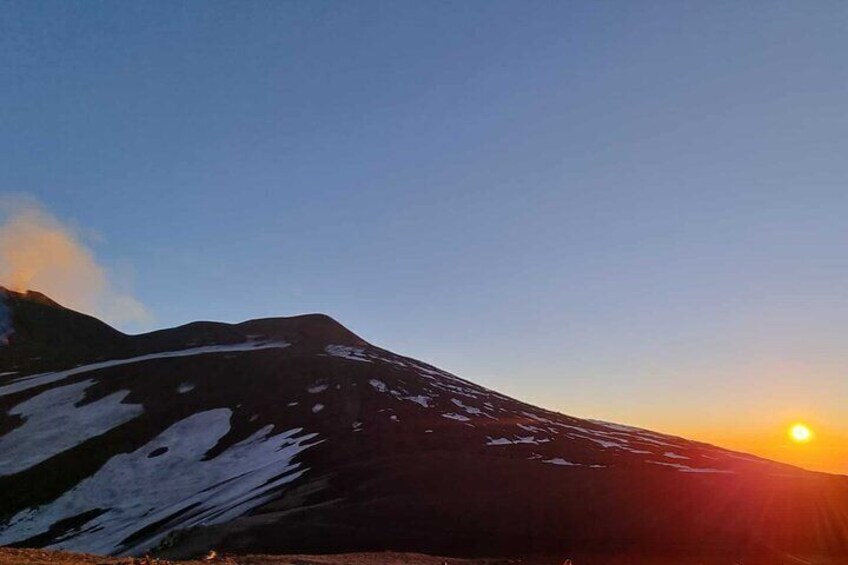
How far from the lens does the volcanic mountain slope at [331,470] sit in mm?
39219

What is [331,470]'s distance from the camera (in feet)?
187

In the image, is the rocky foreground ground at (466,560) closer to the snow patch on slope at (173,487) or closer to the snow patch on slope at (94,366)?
the snow patch on slope at (173,487)

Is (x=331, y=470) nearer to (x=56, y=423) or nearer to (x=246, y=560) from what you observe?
(x=246, y=560)

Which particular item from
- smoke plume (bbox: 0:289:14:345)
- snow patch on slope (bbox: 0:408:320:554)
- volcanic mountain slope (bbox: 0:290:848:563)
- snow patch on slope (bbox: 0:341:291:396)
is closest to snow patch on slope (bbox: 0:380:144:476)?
volcanic mountain slope (bbox: 0:290:848:563)

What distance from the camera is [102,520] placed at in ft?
211

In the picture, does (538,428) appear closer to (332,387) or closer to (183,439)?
(332,387)

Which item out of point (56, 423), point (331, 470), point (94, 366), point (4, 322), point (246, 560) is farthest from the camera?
point (4, 322)

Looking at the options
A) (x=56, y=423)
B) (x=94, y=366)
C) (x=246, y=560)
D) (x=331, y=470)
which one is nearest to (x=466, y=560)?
(x=246, y=560)

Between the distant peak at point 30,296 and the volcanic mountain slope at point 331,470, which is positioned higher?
the distant peak at point 30,296

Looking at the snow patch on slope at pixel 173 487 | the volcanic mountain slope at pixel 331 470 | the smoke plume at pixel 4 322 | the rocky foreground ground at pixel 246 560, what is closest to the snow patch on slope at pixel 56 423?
the volcanic mountain slope at pixel 331 470

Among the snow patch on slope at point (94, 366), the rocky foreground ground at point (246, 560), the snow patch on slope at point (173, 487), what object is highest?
the snow patch on slope at point (94, 366)

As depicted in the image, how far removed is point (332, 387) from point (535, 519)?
60397mm

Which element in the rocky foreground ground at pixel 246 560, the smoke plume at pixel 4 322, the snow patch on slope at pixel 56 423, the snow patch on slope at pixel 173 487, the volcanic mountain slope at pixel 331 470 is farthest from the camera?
the smoke plume at pixel 4 322

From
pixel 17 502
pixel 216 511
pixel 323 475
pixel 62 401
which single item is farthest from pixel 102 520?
pixel 62 401
